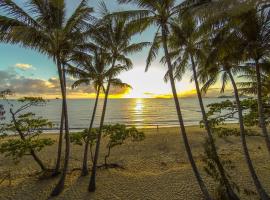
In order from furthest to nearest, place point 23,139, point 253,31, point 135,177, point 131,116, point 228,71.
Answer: point 131,116
point 135,177
point 23,139
point 228,71
point 253,31

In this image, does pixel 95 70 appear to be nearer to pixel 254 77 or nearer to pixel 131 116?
pixel 254 77

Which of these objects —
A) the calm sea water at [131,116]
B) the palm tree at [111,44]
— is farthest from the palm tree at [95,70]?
the calm sea water at [131,116]

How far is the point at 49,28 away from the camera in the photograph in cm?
888

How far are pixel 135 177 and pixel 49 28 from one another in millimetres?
8608

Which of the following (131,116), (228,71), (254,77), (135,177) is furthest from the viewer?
(131,116)

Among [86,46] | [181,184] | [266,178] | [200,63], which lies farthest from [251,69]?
[86,46]

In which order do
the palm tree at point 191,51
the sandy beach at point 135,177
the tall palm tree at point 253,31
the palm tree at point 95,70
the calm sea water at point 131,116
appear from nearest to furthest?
1. the tall palm tree at point 253,31
2. the palm tree at point 191,51
3. the sandy beach at point 135,177
4. the palm tree at point 95,70
5. the calm sea water at point 131,116

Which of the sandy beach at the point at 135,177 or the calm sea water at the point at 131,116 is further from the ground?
the sandy beach at the point at 135,177

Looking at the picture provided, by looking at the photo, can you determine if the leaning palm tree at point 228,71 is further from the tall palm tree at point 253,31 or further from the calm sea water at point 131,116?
the calm sea water at point 131,116

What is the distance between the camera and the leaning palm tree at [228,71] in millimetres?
7512

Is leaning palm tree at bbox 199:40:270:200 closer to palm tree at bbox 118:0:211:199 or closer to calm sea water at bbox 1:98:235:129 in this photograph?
palm tree at bbox 118:0:211:199

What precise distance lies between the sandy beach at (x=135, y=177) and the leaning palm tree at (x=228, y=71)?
1.62 meters

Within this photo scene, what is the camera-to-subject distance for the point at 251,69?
10391 mm

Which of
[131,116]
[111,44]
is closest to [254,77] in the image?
[111,44]
